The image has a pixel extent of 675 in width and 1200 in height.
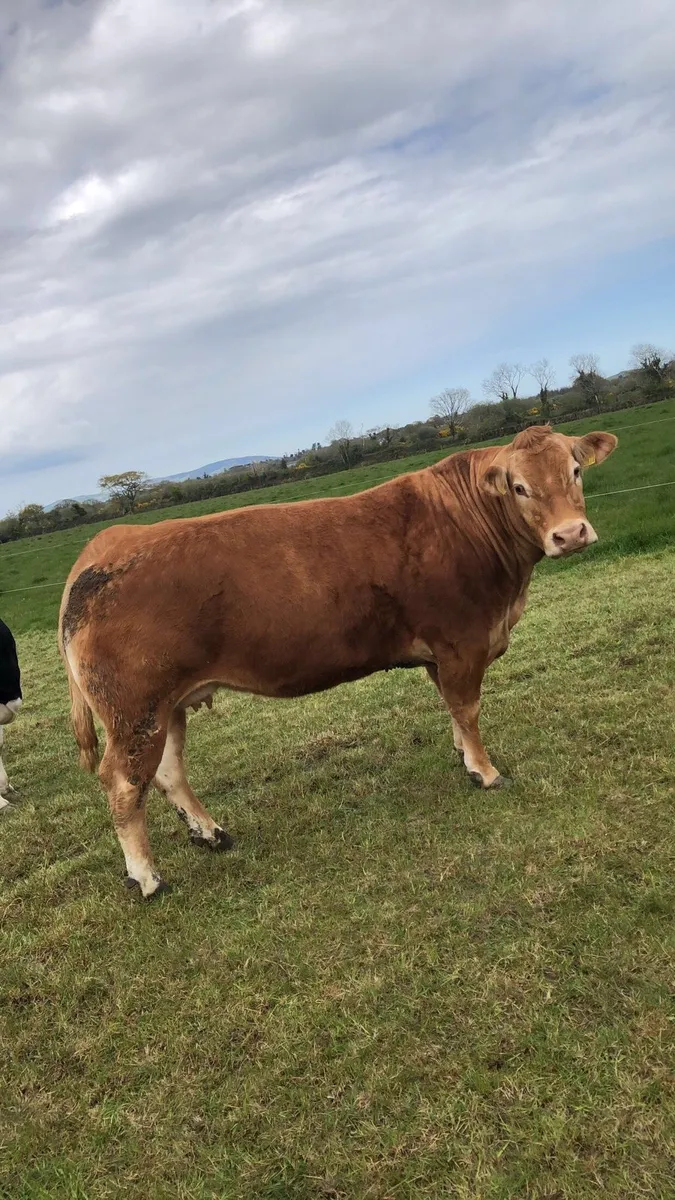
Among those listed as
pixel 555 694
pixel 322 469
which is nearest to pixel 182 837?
pixel 555 694

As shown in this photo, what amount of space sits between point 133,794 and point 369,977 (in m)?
1.59

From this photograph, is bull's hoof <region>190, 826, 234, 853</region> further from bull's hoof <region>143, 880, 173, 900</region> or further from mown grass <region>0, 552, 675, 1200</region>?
bull's hoof <region>143, 880, 173, 900</region>

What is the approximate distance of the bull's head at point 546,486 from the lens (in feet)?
12.8

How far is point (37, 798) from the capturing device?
5688 millimetres

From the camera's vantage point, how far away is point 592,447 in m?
4.41

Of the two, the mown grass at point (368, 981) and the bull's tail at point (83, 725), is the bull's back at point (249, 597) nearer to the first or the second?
the bull's tail at point (83, 725)

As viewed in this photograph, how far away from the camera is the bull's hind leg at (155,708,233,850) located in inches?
169

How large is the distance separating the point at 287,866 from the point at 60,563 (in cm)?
2179

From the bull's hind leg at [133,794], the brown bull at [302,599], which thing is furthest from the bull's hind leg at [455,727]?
the bull's hind leg at [133,794]

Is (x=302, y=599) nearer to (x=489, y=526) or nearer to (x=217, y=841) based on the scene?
(x=489, y=526)

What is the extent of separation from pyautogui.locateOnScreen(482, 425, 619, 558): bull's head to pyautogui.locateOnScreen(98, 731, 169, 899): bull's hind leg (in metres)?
2.37

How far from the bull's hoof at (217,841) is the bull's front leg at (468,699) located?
1528mm

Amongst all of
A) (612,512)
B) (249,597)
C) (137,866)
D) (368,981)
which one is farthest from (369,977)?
(612,512)

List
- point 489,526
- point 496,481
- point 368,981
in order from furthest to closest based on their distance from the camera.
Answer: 1. point 489,526
2. point 496,481
3. point 368,981
